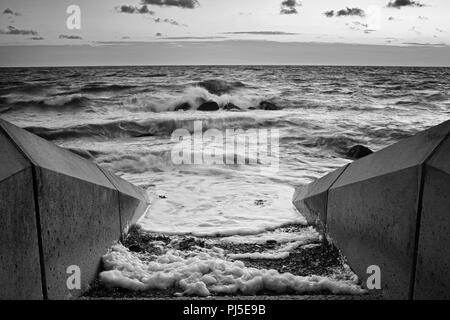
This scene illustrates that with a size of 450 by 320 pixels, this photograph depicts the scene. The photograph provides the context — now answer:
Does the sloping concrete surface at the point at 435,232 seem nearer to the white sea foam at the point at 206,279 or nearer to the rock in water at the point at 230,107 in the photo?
the white sea foam at the point at 206,279

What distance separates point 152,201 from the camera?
6.21m

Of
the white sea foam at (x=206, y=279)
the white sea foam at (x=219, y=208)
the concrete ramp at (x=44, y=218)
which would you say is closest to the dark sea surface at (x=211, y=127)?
the white sea foam at (x=219, y=208)

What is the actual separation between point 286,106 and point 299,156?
13.6 meters

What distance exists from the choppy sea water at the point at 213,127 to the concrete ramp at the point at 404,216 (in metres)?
1.44

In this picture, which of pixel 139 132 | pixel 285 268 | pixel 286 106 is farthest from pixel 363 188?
pixel 286 106

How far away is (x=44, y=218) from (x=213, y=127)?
1623 centimetres

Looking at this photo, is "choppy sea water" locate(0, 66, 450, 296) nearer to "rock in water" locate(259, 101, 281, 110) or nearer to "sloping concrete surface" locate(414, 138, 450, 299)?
"rock in water" locate(259, 101, 281, 110)

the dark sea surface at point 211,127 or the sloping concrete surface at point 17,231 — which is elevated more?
the sloping concrete surface at point 17,231

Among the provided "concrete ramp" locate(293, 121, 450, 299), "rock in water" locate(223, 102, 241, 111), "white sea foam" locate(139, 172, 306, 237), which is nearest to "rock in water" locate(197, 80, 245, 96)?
"rock in water" locate(223, 102, 241, 111)

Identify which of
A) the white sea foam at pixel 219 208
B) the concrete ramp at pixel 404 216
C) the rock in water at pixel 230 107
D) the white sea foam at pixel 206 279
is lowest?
the rock in water at pixel 230 107

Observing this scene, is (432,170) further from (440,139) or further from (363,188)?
(363,188)

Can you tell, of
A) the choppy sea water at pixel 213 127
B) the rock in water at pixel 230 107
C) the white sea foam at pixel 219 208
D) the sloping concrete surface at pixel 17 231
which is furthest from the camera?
the rock in water at pixel 230 107

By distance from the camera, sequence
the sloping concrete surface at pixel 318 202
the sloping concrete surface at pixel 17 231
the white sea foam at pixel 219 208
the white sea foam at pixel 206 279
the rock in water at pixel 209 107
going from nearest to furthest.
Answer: the sloping concrete surface at pixel 17 231 → the white sea foam at pixel 206 279 → the sloping concrete surface at pixel 318 202 → the white sea foam at pixel 219 208 → the rock in water at pixel 209 107

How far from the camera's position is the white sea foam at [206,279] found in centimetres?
270
